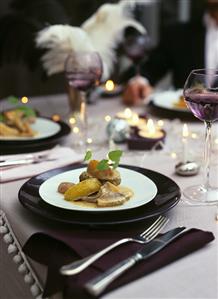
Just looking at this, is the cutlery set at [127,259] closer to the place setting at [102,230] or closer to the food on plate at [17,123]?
the place setting at [102,230]

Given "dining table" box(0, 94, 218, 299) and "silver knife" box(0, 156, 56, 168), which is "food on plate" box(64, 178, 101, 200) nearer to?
"dining table" box(0, 94, 218, 299)

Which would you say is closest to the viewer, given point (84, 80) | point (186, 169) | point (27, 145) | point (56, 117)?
point (186, 169)

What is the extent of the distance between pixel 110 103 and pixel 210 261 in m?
1.05

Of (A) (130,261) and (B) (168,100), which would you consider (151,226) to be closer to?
(A) (130,261)

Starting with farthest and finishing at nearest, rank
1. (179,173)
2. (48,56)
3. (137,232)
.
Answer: (48,56) → (179,173) → (137,232)

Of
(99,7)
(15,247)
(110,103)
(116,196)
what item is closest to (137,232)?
(116,196)

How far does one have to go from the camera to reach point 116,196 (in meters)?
0.78

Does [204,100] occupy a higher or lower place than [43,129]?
higher

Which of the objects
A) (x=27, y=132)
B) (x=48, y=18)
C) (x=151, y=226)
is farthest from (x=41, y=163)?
(x=48, y=18)

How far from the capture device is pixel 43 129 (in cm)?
126

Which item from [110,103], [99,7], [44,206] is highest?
[99,7]

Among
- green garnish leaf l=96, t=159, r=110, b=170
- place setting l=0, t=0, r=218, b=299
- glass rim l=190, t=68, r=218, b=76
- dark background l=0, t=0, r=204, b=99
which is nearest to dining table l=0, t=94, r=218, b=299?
place setting l=0, t=0, r=218, b=299

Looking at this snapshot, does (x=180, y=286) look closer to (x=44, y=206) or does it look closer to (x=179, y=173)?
(x=44, y=206)

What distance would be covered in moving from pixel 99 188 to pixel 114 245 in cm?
15
